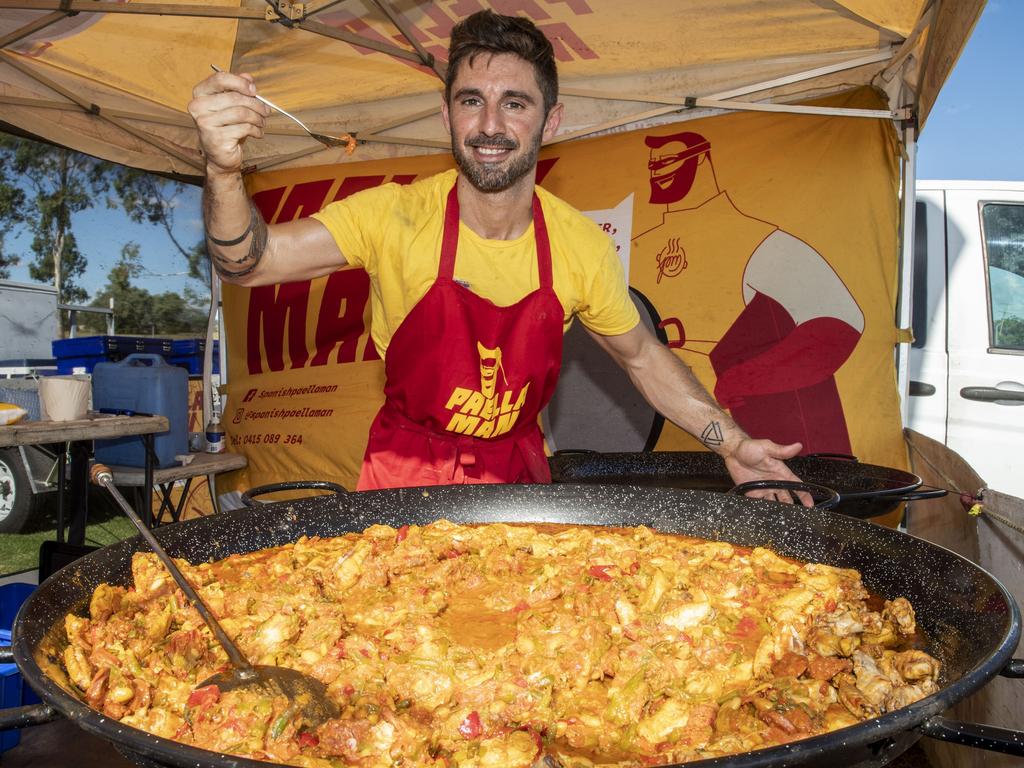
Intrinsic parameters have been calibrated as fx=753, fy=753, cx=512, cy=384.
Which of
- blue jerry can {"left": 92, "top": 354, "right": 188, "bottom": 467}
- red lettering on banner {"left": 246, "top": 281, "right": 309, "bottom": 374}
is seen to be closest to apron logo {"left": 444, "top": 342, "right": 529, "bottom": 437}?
blue jerry can {"left": 92, "top": 354, "right": 188, "bottom": 467}

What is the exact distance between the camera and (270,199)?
245 inches

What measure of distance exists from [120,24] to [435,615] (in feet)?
13.4

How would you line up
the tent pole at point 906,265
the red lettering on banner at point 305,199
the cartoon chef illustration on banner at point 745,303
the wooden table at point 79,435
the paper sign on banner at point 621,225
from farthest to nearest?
the red lettering on banner at point 305,199 → the paper sign on banner at point 621,225 → the cartoon chef illustration on banner at point 745,303 → the tent pole at point 906,265 → the wooden table at point 79,435

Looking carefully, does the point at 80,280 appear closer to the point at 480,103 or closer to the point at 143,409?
the point at 143,409

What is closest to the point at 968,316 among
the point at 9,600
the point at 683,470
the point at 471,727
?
the point at 683,470

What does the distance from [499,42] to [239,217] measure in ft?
3.45

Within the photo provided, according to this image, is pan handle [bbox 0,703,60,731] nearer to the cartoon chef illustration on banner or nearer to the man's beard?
the man's beard

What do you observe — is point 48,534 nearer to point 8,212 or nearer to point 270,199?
point 8,212

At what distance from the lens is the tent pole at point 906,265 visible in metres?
4.19

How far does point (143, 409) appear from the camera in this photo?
539 cm

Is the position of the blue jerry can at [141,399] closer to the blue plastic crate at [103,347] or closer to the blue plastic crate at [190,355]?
the blue plastic crate at [103,347]

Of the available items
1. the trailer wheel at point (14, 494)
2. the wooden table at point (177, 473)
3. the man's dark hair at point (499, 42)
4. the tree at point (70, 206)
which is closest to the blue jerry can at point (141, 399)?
the wooden table at point (177, 473)

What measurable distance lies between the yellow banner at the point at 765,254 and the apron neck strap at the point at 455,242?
2.23 meters

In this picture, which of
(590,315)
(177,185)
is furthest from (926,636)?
(177,185)
